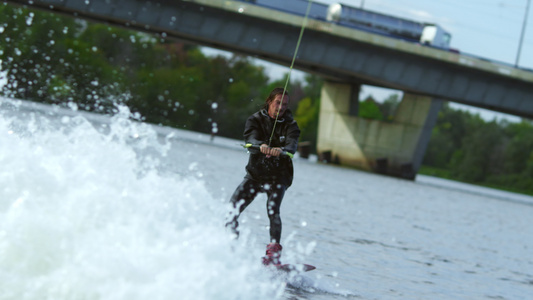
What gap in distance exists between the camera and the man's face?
914 centimetres

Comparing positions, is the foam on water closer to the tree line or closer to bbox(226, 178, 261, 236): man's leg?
bbox(226, 178, 261, 236): man's leg

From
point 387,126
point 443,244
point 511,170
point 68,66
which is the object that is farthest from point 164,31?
point 511,170

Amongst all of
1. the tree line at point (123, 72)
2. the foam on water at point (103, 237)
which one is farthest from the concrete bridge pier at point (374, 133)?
the foam on water at point (103, 237)

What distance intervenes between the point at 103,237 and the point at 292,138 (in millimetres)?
3165

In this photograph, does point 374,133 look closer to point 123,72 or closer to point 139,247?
point 123,72

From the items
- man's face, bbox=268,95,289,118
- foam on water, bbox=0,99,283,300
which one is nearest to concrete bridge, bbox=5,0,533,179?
man's face, bbox=268,95,289,118

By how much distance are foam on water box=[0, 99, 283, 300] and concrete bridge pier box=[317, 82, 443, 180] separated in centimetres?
5017

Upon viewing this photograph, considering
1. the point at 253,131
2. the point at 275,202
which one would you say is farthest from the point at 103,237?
the point at 275,202

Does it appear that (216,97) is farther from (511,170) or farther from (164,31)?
(511,170)

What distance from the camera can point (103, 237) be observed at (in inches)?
259

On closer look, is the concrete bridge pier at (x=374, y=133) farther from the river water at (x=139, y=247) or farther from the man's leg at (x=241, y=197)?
the man's leg at (x=241, y=197)

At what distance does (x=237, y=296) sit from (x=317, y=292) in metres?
2.26

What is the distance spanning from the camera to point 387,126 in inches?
2395

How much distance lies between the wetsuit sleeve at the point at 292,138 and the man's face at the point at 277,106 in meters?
0.19
